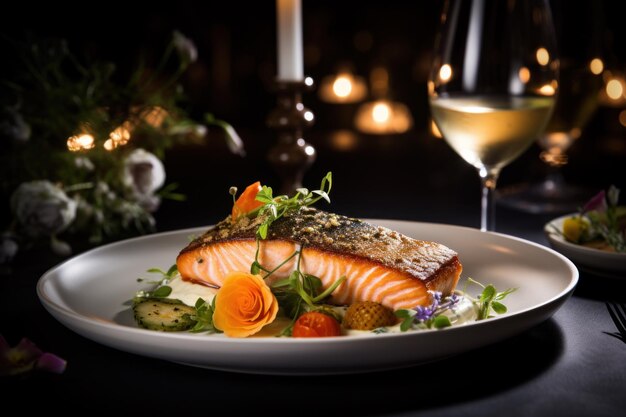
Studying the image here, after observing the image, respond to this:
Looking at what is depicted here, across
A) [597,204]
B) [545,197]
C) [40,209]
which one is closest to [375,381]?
[597,204]

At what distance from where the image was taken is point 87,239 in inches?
93.2

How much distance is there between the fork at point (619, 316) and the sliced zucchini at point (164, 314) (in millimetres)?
762

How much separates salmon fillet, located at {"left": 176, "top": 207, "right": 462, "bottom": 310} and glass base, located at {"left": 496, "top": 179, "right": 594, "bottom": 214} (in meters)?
1.24

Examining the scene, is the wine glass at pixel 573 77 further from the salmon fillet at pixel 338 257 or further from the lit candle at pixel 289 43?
the salmon fillet at pixel 338 257

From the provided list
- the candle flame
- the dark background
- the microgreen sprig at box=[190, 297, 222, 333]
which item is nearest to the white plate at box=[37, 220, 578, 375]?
the microgreen sprig at box=[190, 297, 222, 333]

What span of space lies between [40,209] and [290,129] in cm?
78

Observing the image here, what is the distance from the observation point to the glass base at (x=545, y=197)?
2.65 meters

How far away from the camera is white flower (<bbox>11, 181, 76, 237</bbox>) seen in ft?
6.74

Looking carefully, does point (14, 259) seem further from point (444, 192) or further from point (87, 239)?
point (444, 192)

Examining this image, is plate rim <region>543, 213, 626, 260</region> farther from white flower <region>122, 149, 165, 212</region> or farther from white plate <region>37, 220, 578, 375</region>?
white flower <region>122, 149, 165, 212</region>

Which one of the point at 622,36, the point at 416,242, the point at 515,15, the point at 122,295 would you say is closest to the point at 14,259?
the point at 122,295

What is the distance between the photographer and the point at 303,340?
41.1 inches

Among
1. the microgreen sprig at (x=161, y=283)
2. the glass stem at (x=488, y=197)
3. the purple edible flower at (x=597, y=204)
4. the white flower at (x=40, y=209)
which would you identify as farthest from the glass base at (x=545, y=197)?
the white flower at (x=40, y=209)

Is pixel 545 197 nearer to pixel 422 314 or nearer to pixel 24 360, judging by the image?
pixel 422 314
